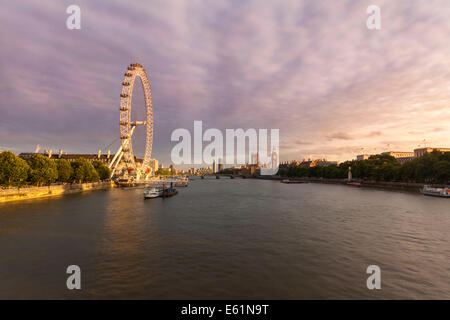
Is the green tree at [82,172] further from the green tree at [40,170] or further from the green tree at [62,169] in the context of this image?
the green tree at [40,170]

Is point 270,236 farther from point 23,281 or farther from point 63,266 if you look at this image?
point 23,281

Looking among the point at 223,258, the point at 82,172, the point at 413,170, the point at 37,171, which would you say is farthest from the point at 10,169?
the point at 413,170

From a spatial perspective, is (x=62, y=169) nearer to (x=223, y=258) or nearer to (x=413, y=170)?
(x=223, y=258)

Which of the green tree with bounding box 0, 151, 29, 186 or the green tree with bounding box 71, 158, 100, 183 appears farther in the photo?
the green tree with bounding box 71, 158, 100, 183

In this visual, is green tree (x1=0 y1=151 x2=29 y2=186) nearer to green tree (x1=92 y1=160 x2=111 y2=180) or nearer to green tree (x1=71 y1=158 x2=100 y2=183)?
green tree (x1=71 y1=158 x2=100 y2=183)

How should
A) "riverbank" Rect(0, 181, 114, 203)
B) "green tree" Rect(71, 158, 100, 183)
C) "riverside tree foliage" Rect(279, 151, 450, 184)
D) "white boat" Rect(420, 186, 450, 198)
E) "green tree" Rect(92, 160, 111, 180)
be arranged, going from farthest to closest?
"green tree" Rect(92, 160, 111, 180) → "green tree" Rect(71, 158, 100, 183) → "riverside tree foliage" Rect(279, 151, 450, 184) → "white boat" Rect(420, 186, 450, 198) → "riverbank" Rect(0, 181, 114, 203)

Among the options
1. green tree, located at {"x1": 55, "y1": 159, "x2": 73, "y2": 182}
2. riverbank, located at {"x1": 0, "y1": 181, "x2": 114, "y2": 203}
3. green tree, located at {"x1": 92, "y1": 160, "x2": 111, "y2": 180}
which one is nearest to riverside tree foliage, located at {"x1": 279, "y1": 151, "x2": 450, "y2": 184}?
riverbank, located at {"x1": 0, "y1": 181, "x2": 114, "y2": 203}
